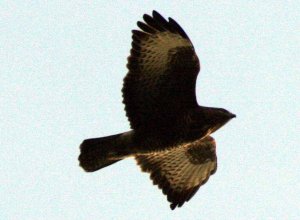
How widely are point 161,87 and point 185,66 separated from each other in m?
0.48

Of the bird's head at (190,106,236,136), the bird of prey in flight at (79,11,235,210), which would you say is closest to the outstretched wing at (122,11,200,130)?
the bird of prey in flight at (79,11,235,210)

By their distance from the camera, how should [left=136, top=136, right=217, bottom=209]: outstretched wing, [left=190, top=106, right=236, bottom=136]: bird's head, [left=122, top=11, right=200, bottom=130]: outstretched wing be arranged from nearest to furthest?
1. [left=122, top=11, right=200, bottom=130]: outstretched wing
2. [left=190, top=106, right=236, bottom=136]: bird's head
3. [left=136, top=136, right=217, bottom=209]: outstretched wing

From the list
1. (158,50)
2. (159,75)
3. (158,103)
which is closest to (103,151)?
(158,103)

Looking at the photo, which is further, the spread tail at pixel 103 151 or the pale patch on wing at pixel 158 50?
the spread tail at pixel 103 151

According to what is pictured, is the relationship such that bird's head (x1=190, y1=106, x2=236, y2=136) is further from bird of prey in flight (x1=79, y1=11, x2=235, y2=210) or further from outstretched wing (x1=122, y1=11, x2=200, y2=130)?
outstretched wing (x1=122, y1=11, x2=200, y2=130)

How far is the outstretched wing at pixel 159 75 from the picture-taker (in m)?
11.6

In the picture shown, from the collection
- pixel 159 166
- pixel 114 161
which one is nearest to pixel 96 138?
pixel 114 161

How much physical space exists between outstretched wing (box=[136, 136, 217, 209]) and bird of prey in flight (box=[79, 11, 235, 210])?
0.59 metres

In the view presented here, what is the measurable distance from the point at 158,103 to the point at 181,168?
1.47 meters

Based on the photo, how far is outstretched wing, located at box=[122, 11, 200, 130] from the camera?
11.6 m

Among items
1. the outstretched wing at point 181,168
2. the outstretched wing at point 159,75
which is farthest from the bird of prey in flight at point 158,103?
the outstretched wing at point 181,168

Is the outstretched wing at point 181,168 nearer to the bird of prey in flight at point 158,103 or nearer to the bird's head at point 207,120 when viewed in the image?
the bird of prey in flight at point 158,103

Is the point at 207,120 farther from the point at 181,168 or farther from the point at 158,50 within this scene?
the point at 181,168

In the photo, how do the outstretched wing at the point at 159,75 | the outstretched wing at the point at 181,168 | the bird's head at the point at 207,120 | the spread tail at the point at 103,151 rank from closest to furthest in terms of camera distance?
the outstretched wing at the point at 159,75 → the bird's head at the point at 207,120 → the spread tail at the point at 103,151 → the outstretched wing at the point at 181,168
